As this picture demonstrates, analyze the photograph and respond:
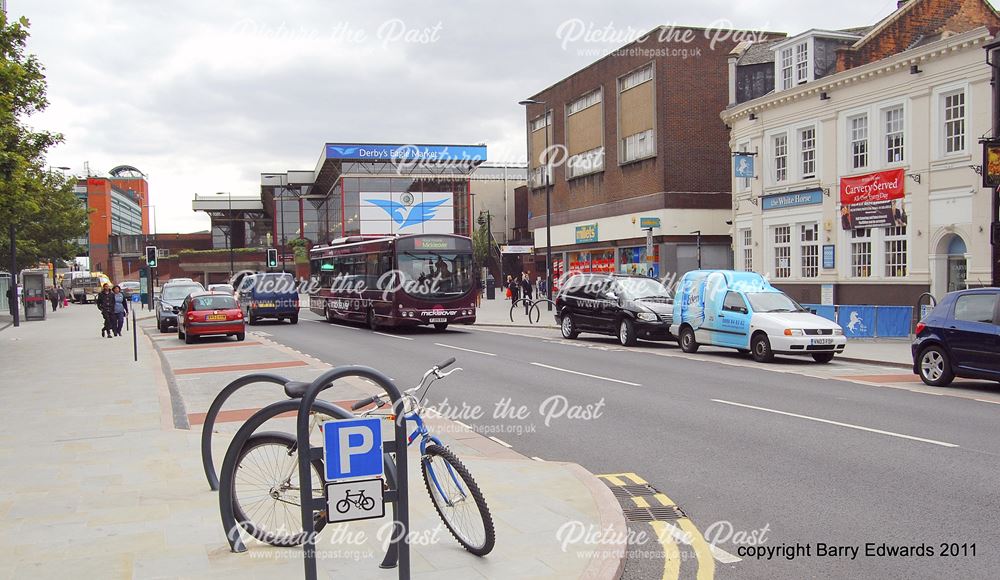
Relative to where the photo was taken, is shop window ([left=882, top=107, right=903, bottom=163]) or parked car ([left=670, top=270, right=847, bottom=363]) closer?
parked car ([left=670, top=270, right=847, bottom=363])

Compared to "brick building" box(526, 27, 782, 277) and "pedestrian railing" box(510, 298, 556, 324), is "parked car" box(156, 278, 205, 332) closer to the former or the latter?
"pedestrian railing" box(510, 298, 556, 324)

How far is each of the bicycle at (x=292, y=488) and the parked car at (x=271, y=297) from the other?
1176 inches

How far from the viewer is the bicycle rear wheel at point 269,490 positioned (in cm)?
546

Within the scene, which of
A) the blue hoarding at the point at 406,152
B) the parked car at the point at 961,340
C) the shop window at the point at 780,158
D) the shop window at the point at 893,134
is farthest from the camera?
the blue hoarding at the point at 406,152

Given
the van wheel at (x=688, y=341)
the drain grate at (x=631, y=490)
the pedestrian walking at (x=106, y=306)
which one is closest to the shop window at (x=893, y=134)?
the van wheel at (x=688, y=341)

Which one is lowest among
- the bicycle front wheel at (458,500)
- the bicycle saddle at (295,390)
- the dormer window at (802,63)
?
the bicycle front wheel at (458,500)

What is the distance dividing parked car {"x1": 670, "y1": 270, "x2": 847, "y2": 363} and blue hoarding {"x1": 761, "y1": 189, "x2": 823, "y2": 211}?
10.4 metres

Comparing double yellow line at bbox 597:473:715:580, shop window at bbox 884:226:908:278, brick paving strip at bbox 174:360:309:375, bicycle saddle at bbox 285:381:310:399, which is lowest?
double yellow line at bbox 597:473:715:580

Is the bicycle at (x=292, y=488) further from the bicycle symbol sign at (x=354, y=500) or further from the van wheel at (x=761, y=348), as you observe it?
the van wheel at (x=761, y=348)

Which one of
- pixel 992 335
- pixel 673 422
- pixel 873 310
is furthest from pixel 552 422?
pixel 873 310

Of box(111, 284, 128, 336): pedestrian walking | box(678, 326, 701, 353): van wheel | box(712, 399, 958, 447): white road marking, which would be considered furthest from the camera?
box(111, 284, 128, 336): pedestrian walking

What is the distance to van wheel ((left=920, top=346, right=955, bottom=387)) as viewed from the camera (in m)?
13.6

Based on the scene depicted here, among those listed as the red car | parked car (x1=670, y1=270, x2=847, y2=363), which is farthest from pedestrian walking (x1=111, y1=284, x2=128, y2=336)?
parked car (x1=670, y1=270, x2=847, y2=363)

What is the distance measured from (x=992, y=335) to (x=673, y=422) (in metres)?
6.14
